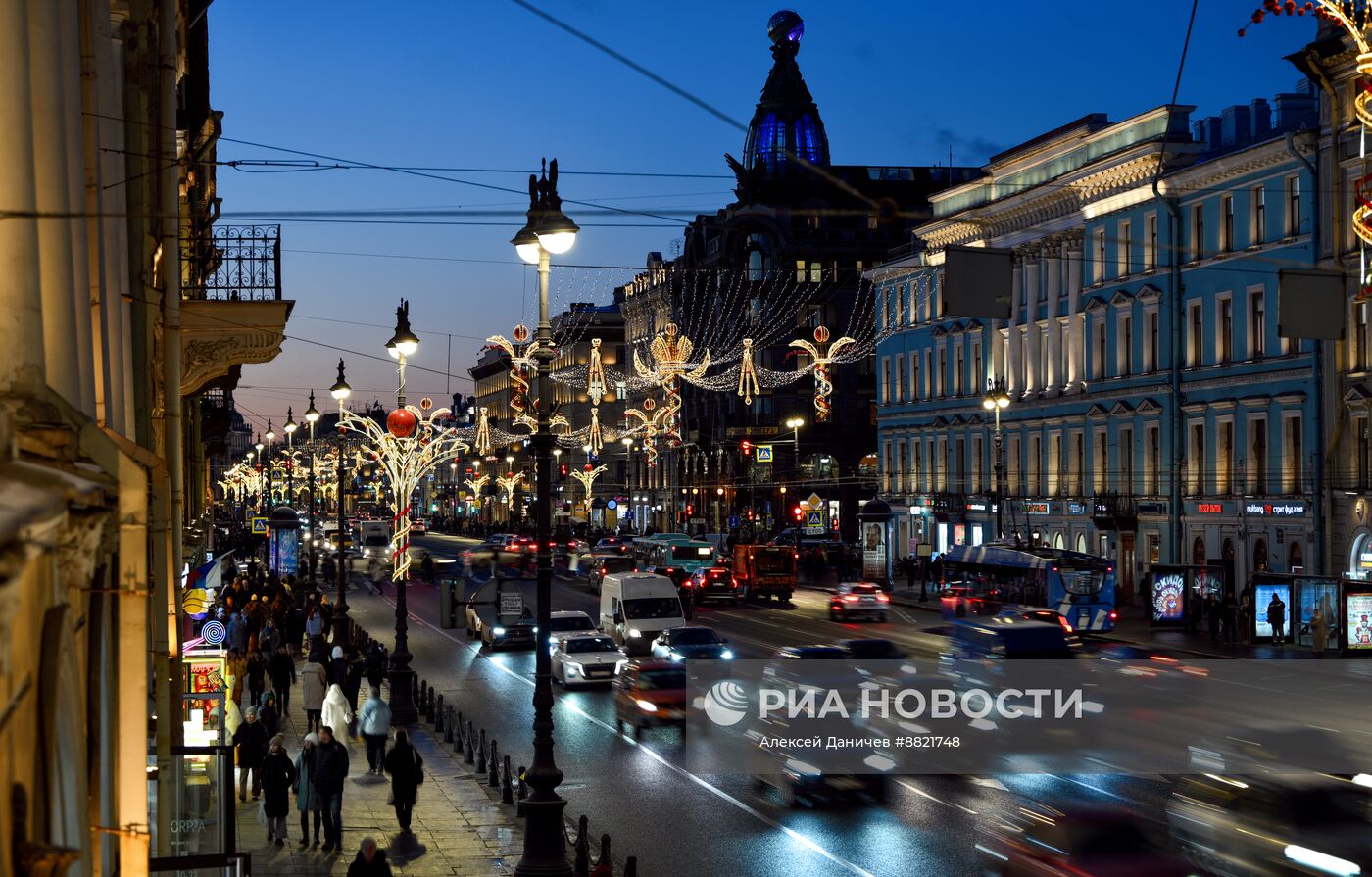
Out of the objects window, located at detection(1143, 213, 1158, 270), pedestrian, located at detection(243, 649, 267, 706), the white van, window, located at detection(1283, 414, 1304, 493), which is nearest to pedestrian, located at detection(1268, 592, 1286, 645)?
window, located at detection(1283, 414, 1304, 493)

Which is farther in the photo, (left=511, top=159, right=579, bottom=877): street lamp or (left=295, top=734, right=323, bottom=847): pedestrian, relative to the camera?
(left=295, top=734, right=323, bottom=847): pedestrian

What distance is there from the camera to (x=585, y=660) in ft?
119

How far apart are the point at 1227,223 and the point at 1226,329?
3593 millimetres

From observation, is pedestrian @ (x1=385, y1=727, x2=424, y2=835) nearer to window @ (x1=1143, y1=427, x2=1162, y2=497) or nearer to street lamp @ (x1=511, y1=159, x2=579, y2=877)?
street lamp @ (x1=511, y1=159, x2=579, y2=877)

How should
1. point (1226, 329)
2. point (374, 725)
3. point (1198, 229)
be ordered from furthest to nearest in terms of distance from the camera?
point (1198, 229) → point (1226, 329) → point (374, 725)

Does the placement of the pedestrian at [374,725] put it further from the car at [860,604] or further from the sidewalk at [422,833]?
the car at [860,604]

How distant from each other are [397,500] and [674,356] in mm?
48564

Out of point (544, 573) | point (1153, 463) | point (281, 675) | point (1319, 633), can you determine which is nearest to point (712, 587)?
point (1153, 463)

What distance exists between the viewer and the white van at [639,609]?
41.9 metres

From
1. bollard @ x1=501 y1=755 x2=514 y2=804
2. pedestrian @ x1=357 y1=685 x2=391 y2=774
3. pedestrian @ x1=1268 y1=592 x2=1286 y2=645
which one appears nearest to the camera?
bollard @ x1=501 y1=755 x2=514 y2=804

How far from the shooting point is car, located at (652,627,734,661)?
32812mm

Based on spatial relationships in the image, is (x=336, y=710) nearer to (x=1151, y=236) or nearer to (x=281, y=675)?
(x=281, y=675)

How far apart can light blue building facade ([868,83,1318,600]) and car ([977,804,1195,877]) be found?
1108 inches

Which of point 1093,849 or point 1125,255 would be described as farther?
point 1125,255
